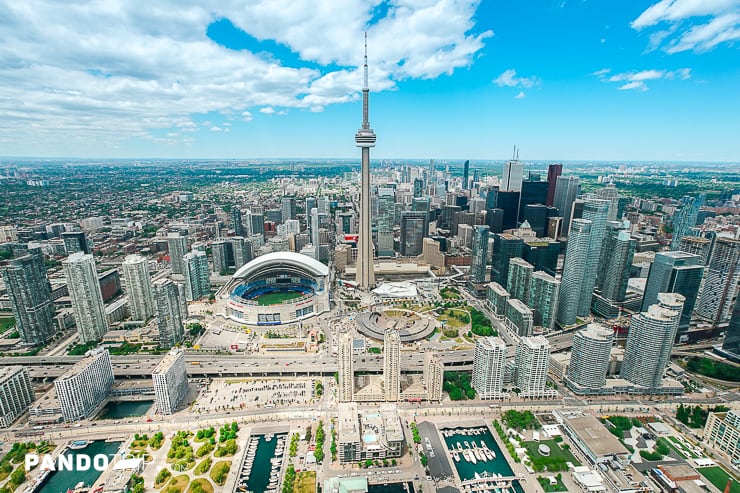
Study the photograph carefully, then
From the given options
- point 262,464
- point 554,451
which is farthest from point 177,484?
point 554,451

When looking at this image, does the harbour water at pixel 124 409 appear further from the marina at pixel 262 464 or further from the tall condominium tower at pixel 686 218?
the tall condominium tower at pixel 686 218

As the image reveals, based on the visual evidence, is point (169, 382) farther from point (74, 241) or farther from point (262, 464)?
point (74, 241)

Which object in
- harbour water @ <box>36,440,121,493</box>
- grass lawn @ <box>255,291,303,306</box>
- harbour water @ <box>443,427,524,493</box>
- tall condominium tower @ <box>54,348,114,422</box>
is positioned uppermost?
tall condominium tower @ <box>54,348,114,422</box>

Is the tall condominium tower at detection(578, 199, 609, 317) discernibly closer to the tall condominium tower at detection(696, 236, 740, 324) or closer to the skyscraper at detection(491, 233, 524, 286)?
the skyscraper at detection(491, 233, 524, 286)

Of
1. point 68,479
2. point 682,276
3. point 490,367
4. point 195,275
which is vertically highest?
point 682,276

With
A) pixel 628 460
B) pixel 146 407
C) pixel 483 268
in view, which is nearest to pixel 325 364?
pixel 146 407

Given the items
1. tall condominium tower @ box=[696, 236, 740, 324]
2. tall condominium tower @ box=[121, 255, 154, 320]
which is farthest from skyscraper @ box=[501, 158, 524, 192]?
tall condominium tower @ box=[121, 255, 154, 320]
